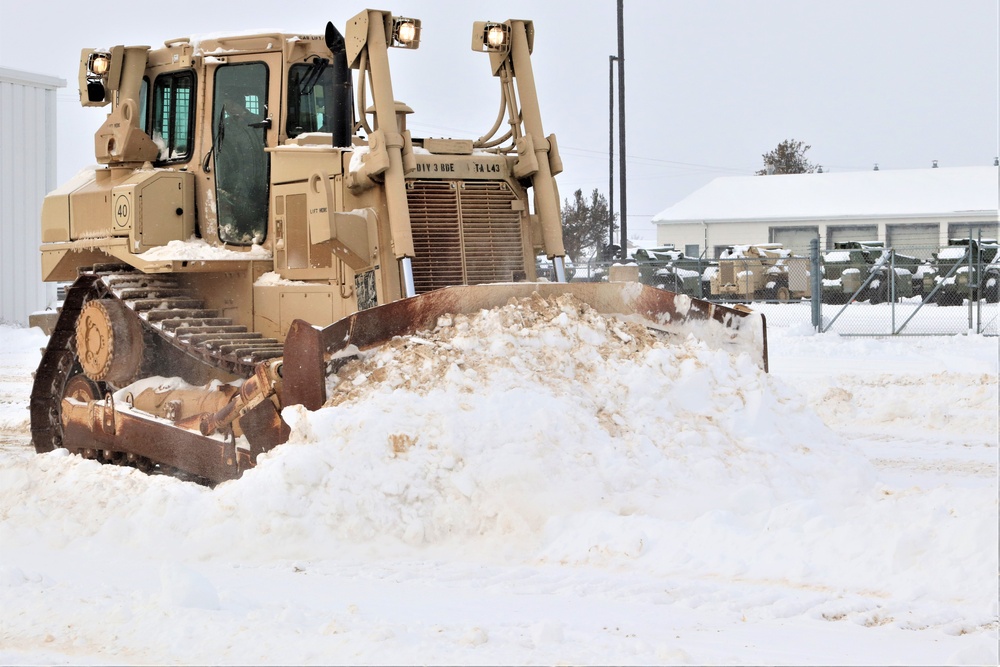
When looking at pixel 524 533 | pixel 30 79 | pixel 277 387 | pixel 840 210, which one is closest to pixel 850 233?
pixel 840 210

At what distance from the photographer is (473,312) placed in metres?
7.69

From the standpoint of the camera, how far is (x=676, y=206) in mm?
49375

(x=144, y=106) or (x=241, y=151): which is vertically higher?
(x=144, y=106)

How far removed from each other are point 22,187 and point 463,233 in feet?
60.3

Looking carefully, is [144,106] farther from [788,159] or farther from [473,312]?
[788,159]

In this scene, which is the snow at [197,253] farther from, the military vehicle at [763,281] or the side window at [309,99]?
the military vehicle at [763,281]

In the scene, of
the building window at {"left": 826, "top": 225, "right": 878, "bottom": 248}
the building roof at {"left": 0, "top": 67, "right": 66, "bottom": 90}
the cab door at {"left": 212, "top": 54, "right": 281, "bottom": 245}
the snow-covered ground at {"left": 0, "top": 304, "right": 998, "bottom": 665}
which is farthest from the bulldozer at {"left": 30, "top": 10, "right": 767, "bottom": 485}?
the building window at {"left": 826, "top": 225, "right": 878, "bottom": 248}

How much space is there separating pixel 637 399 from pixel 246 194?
383cm

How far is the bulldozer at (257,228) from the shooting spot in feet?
27.1

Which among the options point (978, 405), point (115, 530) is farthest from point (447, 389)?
point (978, 405)

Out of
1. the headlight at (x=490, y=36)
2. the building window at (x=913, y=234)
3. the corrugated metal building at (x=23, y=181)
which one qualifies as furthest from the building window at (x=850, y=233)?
the headlight at (x=490, y=36)

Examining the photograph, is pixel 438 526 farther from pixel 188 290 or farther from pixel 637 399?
pixel 188 290

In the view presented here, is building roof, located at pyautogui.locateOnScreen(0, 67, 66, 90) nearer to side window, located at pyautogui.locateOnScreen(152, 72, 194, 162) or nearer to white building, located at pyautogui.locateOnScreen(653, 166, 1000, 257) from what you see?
side window, located at pyautogui.locateOnScreen(152, 72, 194, 162)

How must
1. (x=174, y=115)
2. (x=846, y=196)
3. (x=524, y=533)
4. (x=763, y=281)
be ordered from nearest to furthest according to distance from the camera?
(x=524, y=533), (x=174, y=115), (x=763, y=281), (x=846, y=196)
